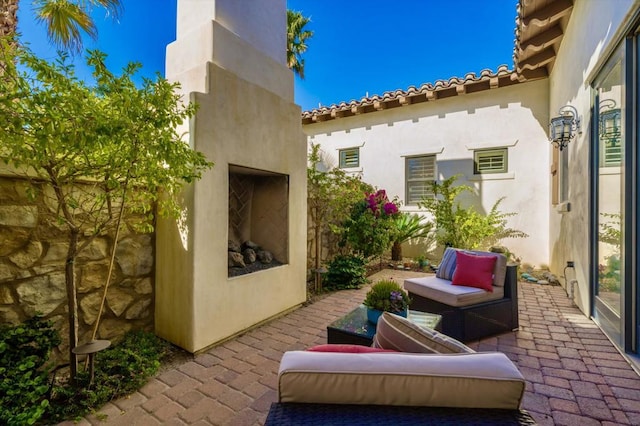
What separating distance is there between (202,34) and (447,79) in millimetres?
6421

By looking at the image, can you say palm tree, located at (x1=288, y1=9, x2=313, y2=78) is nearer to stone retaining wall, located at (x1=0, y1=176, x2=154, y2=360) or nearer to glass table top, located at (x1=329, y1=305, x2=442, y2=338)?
stone retaining wall, located at (x1=0, y1=176, x2=154, y2=360)

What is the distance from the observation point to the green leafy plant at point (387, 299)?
8.45 ft

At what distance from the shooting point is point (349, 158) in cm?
909

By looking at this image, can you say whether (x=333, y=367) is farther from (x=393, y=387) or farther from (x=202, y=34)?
(x=202, y=34)

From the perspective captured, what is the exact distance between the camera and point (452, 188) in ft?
23.2

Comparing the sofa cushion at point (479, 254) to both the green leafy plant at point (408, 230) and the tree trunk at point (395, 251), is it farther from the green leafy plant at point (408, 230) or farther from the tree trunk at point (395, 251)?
the tree trunk at point (395, 251)

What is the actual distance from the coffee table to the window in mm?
5575

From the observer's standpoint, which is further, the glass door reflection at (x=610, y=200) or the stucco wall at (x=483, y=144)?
the stucco wall at (x=483, y=144)

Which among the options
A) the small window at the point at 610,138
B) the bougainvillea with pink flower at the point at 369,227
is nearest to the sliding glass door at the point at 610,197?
the small window at the point at 610,138

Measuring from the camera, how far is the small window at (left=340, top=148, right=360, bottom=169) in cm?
890

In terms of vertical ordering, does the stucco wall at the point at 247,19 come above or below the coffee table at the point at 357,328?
above

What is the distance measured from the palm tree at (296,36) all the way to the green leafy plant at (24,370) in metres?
9.62

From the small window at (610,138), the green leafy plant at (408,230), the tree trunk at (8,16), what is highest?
the tree trunk at (8,16)

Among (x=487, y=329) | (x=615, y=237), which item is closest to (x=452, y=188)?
(x=615, y=237)
